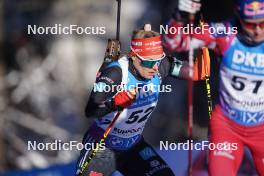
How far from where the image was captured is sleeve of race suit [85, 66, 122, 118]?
3.84m

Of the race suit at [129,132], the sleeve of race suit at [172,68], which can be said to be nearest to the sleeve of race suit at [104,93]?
the race suit at [129,132]

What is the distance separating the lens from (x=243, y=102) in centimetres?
415

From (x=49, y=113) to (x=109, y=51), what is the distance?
2.90m

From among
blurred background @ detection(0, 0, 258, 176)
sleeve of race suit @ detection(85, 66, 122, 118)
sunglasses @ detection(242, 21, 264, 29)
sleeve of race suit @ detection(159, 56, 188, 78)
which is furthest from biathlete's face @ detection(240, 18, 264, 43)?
blurred background @ detection(0, 0, 258, 176)

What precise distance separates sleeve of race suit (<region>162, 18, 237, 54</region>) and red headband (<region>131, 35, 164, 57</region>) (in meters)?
0.16

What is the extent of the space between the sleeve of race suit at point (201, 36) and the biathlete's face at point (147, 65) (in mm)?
200

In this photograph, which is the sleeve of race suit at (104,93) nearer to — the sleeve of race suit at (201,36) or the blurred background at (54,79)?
the sleeve of race suit at (201,36)

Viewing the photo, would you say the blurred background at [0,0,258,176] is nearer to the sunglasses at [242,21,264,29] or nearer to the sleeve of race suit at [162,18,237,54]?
the sleeve of race suit at [162,18,237,54]

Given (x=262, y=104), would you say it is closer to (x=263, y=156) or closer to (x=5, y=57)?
(x=263, y=156)

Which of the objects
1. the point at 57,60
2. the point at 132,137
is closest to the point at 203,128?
the point at 57,60

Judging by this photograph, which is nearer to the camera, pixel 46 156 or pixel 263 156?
pixel 263 156

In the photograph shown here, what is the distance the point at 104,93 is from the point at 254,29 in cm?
75

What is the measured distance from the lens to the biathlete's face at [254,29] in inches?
155

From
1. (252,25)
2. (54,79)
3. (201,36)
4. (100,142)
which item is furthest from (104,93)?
(54,79)
